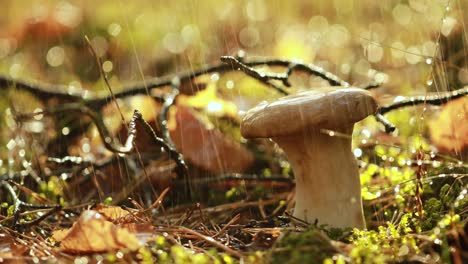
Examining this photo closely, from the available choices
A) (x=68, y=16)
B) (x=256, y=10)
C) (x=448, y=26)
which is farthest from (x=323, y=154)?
(x=256, y=10)

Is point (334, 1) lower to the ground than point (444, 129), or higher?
higher

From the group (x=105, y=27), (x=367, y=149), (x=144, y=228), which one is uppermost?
(x=105, y=27)

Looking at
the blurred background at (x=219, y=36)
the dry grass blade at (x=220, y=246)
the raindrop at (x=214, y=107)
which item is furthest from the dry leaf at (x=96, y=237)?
the blurred background at (x=219, y=36)

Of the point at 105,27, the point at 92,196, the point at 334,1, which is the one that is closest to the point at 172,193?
the point at 92,196

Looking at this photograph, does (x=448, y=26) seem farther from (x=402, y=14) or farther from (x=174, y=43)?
(x=174, y=43)

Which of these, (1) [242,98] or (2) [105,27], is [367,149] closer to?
(1) [242,98]

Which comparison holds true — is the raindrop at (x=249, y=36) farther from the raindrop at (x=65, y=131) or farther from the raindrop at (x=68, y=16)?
the raindrop at (x=65, y=131)
